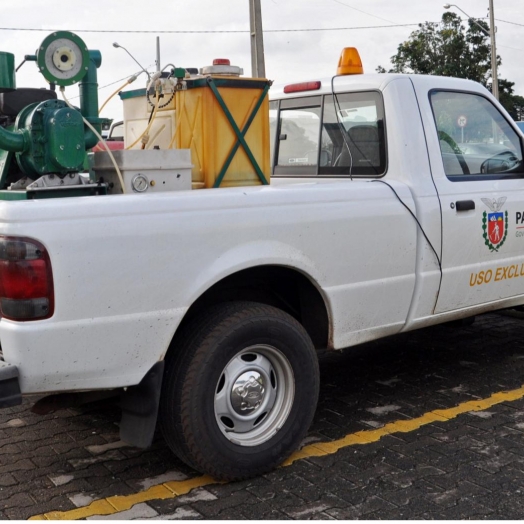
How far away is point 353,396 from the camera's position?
4.90 metres

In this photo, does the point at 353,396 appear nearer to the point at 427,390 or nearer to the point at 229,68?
the point at 427,390

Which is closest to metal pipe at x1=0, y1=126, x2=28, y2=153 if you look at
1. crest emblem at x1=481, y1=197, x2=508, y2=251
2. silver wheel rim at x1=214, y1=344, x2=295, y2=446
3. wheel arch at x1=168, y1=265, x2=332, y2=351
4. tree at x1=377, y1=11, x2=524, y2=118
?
wheel arch at x1=168, y1=265, x2=332, y2=351

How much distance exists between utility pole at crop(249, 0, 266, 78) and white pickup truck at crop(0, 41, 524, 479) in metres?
11.4

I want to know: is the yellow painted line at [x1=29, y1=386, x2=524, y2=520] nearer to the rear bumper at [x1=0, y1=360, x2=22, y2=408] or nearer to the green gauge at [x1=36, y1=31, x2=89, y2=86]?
the rear bumper at [x1=0, y1=360, x2=22, y2=408]

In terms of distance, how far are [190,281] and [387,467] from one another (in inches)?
52.5

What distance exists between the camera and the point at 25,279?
3025 mm

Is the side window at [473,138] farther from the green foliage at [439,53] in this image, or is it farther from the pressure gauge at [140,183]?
the green foliage at [439,53]

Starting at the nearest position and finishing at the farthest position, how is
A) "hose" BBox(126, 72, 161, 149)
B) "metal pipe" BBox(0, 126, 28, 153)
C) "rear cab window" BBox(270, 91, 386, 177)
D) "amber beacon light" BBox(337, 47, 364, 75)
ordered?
"metal pipe" BBox(0, 126, 28, 153)
"hose" BBox(126, 72, 161, 149)
"rear cab window" BBox(270, 91, 386, 177)
"amber beacon light" BBox(337, 47, 364, 75)

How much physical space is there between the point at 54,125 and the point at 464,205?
2.29 meters

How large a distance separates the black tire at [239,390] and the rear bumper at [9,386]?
684 millimetres

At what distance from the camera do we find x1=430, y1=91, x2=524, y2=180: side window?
466 cm

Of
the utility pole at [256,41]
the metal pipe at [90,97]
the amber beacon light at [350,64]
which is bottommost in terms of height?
the metal pipe at [90,97]

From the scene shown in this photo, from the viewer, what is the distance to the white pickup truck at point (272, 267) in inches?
122

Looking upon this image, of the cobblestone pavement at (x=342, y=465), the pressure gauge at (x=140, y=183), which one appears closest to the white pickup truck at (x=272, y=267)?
the cobblestone pavement at (x=342, y=465)
